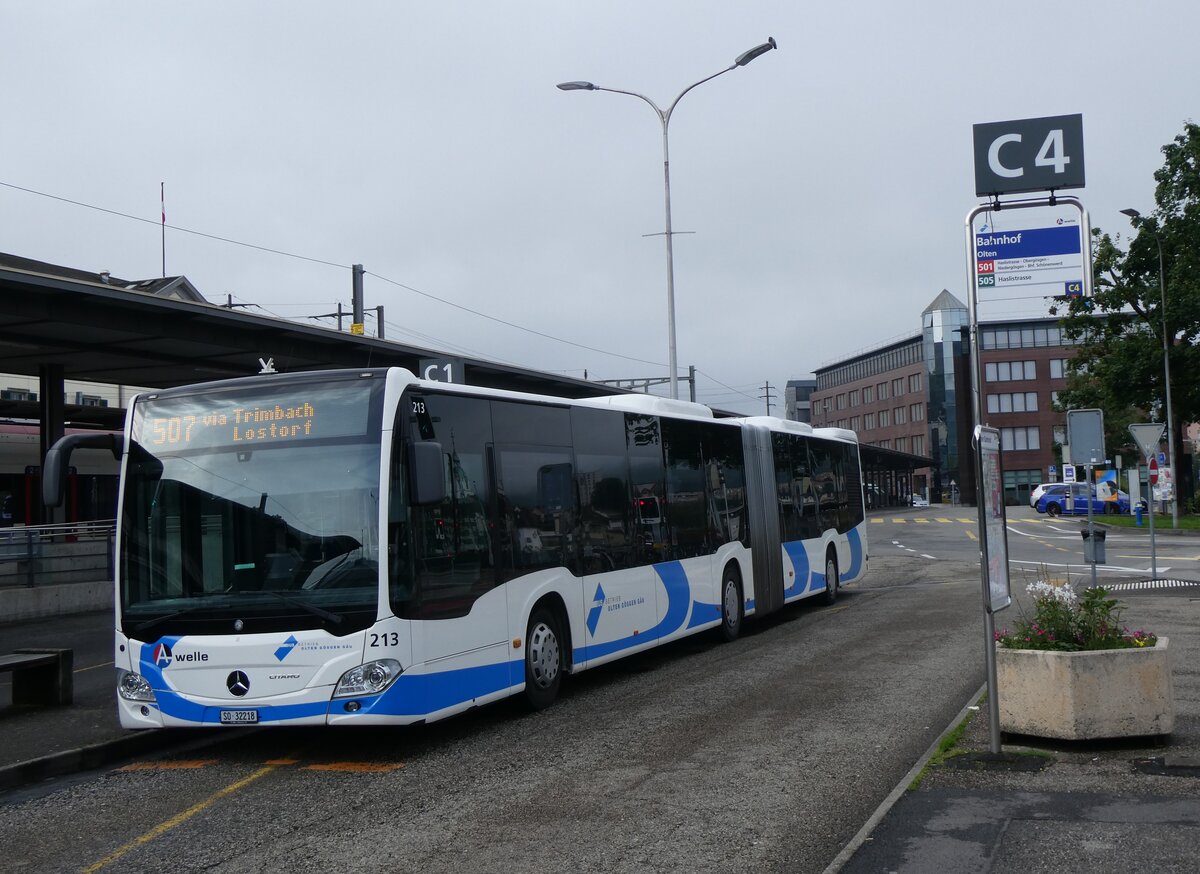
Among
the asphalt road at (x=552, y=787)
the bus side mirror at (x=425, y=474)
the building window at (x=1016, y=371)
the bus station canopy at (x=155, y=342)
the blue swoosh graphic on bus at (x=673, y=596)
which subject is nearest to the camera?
→ the asphalt road at (x=552, y=787)

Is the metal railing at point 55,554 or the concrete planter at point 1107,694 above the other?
the metal railing at point 55,554

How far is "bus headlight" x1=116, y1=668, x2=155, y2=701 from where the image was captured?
905 centimetres

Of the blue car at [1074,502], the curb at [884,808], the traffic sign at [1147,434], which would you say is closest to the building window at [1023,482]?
the blue car at [1074,502]

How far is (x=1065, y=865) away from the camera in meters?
5.41

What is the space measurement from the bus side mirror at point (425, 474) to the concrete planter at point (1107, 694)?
169 inches

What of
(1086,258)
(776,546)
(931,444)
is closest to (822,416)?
(931,444)

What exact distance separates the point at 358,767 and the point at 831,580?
1349 centimetres

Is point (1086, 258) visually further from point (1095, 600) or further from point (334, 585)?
point (334, 585)

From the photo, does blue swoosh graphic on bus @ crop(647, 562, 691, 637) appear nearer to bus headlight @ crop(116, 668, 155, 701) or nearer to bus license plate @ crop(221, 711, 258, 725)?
bus license plate @ crop(221, 711, 258, 725)

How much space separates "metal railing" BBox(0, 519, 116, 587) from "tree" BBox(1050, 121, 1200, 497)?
130 ft

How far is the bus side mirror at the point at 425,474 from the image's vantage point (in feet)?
28.9

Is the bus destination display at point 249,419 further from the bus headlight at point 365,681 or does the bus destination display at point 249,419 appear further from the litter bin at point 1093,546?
the litter bin at point 1093,546

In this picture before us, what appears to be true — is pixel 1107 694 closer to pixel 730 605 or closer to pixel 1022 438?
pixel 730 605

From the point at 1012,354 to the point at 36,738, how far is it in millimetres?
112981
